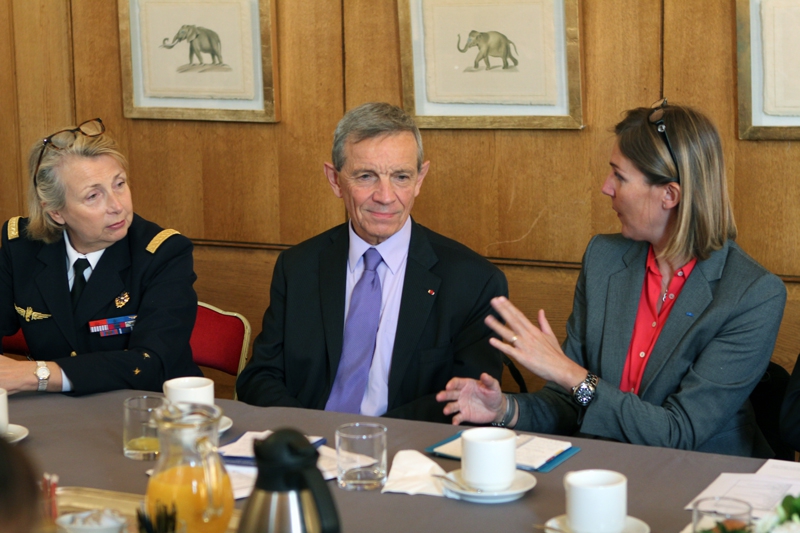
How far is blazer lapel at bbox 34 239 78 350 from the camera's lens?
2.90 m

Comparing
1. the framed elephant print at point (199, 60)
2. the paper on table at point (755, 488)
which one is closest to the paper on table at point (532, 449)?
the paper on table at point (755, 488)

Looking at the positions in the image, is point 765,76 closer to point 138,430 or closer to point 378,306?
point 378,306

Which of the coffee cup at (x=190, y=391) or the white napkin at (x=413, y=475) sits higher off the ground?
the coffee cup at (x=190, y=391)

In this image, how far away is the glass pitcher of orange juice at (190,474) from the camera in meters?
1.42

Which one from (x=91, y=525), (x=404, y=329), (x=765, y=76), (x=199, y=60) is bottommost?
(x=91, y=525)

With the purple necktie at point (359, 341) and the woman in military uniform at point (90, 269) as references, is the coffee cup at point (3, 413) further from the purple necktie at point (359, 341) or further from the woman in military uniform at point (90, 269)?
the purple necktie at point (359, 341)

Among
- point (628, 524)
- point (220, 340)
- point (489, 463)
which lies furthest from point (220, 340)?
Result: point (628, 524)

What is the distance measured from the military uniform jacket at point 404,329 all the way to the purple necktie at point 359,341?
1.1 inches

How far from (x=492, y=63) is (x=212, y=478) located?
8.64 feet

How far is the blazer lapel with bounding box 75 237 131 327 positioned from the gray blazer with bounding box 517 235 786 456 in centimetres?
133

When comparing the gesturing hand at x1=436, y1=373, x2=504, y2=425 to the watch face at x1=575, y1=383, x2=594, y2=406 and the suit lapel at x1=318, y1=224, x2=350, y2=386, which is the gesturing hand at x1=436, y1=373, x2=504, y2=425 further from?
the suit lapel at x1=318, y1=224, x2=350, y2=386

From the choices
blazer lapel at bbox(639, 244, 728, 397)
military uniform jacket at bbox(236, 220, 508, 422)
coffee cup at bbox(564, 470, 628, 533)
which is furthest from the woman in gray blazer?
coffee cup at bbox(564, 470, 628, 533)

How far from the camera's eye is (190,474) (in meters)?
1.42

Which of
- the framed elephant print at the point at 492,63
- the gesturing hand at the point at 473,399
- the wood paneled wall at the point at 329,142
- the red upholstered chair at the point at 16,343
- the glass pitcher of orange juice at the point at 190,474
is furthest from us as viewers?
the framed elephant print at the point at 492,63
